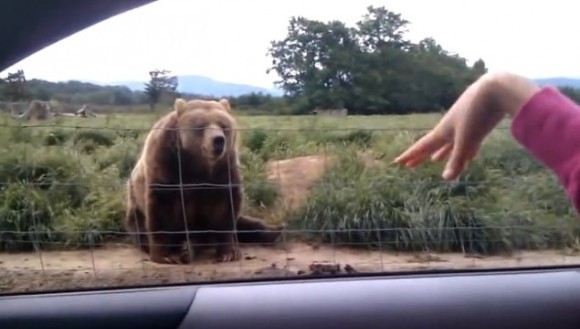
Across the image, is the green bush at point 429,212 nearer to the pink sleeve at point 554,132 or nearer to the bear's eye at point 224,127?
the bear's eye at point 224,127

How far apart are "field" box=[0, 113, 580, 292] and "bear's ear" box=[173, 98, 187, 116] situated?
0.05 metres

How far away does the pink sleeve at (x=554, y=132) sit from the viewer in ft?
2.65

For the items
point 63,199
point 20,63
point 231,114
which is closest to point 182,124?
point 231,114

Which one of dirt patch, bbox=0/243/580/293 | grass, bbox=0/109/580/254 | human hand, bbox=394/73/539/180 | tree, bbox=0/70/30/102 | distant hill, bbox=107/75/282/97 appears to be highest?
tree, bbox=0/70/30/102

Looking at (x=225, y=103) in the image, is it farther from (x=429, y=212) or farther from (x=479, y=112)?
(x=479, y=112)

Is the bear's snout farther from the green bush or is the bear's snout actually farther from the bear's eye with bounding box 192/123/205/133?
the green bush

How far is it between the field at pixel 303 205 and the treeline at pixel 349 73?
0.04 metres

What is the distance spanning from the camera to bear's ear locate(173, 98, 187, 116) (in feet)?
6.22

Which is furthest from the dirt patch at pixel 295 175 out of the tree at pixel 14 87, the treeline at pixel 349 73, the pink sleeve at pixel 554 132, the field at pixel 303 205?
the pink sleeve at pixel 554 132

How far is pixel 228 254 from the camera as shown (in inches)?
78.6

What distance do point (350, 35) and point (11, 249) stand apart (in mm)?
782

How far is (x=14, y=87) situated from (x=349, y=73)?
25.4 inches

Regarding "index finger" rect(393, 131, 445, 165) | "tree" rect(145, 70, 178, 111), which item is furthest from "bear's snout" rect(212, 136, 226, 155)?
"index finger" rect(393, 131, 445, 165)

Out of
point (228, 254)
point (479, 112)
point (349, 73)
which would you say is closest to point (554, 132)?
point (479, 112)
